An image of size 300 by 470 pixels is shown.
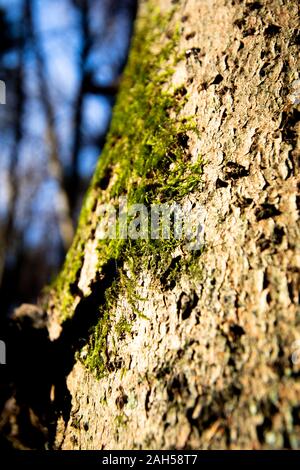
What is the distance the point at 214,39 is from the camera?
1.63 metres

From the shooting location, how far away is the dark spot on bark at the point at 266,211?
3.34 feet

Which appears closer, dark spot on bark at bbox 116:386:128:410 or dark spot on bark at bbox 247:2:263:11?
dark spot on bark at bbox 116:386:128:410

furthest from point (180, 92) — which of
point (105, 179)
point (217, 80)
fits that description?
point (105, 179)

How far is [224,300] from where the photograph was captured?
964 millimetres

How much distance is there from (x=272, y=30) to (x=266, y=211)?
3.01 ft

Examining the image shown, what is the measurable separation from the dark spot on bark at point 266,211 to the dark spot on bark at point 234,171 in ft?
0.53

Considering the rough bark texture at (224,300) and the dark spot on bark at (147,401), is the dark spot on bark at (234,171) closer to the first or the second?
the rough bark texture at (224,300)

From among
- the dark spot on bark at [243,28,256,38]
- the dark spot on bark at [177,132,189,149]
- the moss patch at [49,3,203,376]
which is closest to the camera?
the moss patch at [49,3,203,376]

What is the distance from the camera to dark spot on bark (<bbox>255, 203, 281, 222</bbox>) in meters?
1.02

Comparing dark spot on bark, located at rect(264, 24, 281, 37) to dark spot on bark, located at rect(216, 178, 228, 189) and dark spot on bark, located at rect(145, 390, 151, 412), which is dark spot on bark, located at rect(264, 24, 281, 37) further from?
dark spot on bark, located at rect(145, 390, 151, 412)

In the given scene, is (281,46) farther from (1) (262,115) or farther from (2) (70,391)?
(2) (70,391)

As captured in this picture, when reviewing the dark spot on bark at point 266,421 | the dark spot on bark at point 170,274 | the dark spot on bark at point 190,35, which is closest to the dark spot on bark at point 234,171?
the dark spot on bark at point 170,274

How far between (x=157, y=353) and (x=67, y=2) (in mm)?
11204

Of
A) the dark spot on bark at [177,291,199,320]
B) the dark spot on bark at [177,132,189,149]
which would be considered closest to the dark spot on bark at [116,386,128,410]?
the dark spot on bark at [177,291,199,320]
